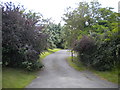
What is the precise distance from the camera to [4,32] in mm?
11898

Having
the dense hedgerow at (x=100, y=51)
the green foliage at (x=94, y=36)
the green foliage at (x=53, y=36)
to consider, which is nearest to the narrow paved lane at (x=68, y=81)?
the dense hedgerow at (x=100, y=51)

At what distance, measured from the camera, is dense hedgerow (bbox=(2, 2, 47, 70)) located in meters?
12.0

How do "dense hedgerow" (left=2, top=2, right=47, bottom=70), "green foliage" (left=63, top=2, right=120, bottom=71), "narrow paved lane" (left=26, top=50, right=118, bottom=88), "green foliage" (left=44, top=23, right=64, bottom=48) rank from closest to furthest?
"narrow paved lane" (left=26, top=50, right=118, bottom=88) → "dense hedgerow" (left=2, top=2, right=47, bottom=70) → "green foliage" (left=63, top=2, right=120, bottom=71) → "green foliage" (left=44, top=23, right=64, bottom=48)

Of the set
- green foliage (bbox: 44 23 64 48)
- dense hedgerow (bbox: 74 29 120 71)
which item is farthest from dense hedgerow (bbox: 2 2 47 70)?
green foliage (bbox: 44 23 64 48)

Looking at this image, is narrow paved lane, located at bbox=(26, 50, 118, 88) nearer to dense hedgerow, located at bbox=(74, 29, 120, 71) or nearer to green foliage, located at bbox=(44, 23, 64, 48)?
dense hedgerow, located at bbox=(74, 29, 120, 71)

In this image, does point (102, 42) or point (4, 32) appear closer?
point (4, 32)

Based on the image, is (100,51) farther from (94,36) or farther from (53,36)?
(53,36)

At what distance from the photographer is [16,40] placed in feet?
40.2

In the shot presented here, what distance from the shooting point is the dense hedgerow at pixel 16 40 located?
12.0 m

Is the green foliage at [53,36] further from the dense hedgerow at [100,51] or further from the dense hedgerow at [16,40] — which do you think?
the dense hedgerow at [16,40]

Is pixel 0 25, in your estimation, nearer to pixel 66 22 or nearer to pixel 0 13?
pixel 0 13

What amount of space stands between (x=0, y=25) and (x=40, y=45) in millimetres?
4833

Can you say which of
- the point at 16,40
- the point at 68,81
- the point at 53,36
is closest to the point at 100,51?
the point at 68,81

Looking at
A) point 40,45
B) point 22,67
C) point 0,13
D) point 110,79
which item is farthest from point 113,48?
point 0,13
